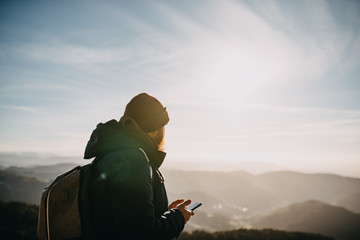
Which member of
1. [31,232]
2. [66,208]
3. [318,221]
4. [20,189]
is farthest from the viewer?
[20,189]

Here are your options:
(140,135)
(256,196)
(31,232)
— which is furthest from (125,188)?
(256,196)

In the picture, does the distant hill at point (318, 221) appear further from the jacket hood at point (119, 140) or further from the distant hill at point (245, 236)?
the jacket hood at point (119, 140)

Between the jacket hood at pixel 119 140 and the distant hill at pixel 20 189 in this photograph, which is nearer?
the jacket hood at pixel 119 140

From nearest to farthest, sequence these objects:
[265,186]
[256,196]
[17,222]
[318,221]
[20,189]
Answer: [17,222]
[318,221]
[20,189]
[256,196]
[265,186]

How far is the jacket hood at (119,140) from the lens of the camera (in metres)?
1.87

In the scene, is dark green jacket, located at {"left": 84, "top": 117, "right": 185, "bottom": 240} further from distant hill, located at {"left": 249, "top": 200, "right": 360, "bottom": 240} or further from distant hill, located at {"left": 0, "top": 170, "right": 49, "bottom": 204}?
distant hill, located at {"left": 0, "top": 170, "right": 49, "bottom": 204}

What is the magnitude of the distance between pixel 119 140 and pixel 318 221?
206 feet

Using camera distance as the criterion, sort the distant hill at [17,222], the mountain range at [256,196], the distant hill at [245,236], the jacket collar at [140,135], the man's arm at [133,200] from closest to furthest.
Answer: the man's arm at [133,200], the jacket collar at [140,135], the distant hill at [17,222], the distant hill at [245,236], the mountain range at [256,196]

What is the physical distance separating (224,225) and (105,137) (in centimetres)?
5863

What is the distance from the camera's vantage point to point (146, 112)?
7.32ft

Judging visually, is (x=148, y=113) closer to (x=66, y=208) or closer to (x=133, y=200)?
(x=133, y=200)

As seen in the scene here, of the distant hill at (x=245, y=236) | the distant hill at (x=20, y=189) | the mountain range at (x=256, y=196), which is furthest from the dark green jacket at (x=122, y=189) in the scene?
the distant hill at (x=20, y=189)

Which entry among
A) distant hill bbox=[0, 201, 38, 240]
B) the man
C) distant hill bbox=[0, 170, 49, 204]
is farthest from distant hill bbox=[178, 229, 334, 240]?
distant hill bbox=[0, 170, 49, 204]

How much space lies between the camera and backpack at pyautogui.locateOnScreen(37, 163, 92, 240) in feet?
5.87
